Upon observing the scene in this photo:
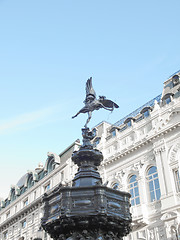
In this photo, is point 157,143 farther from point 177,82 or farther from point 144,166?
point 177,82

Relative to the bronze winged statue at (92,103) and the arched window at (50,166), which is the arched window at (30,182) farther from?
the bronze winged statue at (92,103)

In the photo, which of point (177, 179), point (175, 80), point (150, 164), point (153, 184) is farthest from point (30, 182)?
point (177, 179)

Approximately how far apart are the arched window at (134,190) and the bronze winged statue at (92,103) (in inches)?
837

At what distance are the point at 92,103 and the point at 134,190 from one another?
73.2 feet

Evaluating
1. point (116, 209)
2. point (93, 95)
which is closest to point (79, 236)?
point (116, 209)

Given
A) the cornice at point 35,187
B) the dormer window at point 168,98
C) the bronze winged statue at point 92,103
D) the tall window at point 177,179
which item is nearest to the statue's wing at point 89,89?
the bronze winged statue at point 92,103

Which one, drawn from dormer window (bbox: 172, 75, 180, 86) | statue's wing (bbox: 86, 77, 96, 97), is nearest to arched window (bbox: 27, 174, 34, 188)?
dormer window (bbox: 172, 75, 180, 86)

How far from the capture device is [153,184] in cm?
2920

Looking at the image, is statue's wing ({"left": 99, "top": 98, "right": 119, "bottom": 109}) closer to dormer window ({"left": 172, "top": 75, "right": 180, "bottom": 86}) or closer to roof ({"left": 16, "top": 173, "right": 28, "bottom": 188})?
dormer window ({"left": 172, "top": 75, "right": 180, "bottom": 86})

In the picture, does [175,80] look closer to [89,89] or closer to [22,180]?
[89,89]

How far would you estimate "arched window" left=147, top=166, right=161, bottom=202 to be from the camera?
28469mm

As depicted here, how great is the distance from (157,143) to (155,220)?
694 cm

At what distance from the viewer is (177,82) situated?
33.8 metres

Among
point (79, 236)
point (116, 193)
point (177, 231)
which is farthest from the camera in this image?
point (177, 231)
